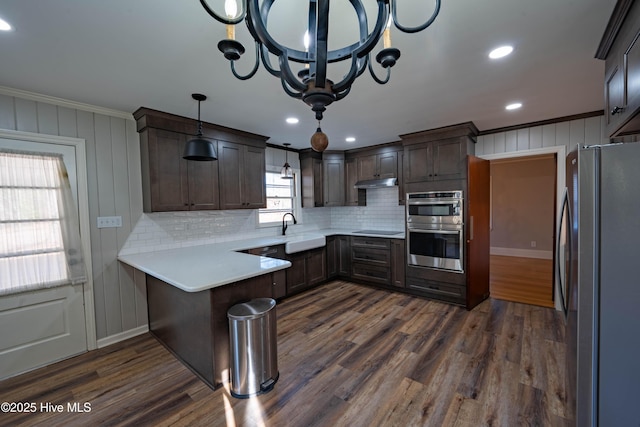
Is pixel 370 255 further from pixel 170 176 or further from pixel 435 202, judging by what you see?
pixel 170 176

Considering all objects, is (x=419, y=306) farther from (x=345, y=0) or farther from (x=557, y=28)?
(x=345, y=0)

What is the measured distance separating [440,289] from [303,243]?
6.83ft

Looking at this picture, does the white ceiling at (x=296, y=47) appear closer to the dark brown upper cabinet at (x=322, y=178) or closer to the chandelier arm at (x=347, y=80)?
the chandelier arm at (x=347, y=80)

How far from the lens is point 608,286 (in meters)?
1.22

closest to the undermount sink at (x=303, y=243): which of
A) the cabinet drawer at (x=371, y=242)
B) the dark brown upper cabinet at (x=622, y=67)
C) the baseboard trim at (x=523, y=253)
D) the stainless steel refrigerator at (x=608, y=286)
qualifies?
the cabinet drawer at (x=371, y=242)

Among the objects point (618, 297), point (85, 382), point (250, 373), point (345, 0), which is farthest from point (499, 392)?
point (85, 382)

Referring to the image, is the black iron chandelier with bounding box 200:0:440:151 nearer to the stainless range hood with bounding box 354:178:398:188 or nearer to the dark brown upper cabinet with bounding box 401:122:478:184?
the dark brown upper cabinet with bounding box 401:122:478:184

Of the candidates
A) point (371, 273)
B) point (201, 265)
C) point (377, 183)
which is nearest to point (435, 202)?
point (377, 183)

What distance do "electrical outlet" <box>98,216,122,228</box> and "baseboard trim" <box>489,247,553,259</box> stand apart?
295 inches

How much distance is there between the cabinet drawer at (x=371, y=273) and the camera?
171 inches

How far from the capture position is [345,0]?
1390mm

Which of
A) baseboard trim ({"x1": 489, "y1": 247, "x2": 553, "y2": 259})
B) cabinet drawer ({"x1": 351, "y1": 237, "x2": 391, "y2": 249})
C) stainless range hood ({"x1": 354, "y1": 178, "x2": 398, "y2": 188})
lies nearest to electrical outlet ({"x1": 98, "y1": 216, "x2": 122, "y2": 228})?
cabinet drawer ({"x1": 351, "y1": 237, "x2": 391, "y2": 249})

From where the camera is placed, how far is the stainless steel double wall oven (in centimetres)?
357

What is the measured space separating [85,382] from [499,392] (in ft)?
10.9
